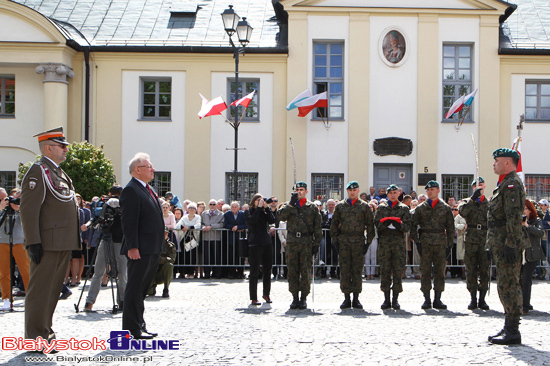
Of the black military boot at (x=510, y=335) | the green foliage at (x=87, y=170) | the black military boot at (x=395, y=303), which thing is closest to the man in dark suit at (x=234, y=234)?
the green foliage at (x=87, y=170)

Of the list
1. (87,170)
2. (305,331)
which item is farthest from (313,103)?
(305,331)

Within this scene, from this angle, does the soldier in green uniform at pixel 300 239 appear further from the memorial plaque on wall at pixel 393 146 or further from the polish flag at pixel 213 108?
the memorial plaque on wall at pixel 393 146

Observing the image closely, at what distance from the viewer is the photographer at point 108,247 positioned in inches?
404

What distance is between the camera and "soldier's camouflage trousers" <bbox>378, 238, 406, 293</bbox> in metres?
11.1

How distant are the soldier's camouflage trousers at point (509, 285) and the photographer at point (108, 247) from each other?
17.7ft

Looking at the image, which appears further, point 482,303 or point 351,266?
point 351,266

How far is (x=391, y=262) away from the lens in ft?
37.1

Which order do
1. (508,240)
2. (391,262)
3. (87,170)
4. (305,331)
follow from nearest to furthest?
1. (508,240)
2. (305,331)
3. (391,262)
4. (87,170)

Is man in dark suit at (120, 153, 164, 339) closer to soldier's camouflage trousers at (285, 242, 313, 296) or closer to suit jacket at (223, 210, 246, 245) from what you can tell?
soldier's camouflage trousers at (285, 242, 313, 296)

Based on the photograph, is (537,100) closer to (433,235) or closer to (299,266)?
(433,235)

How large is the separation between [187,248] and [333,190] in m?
8.15

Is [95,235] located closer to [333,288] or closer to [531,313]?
[333,288]

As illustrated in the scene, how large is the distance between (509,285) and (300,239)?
13.4 feet

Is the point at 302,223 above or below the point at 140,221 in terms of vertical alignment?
below
